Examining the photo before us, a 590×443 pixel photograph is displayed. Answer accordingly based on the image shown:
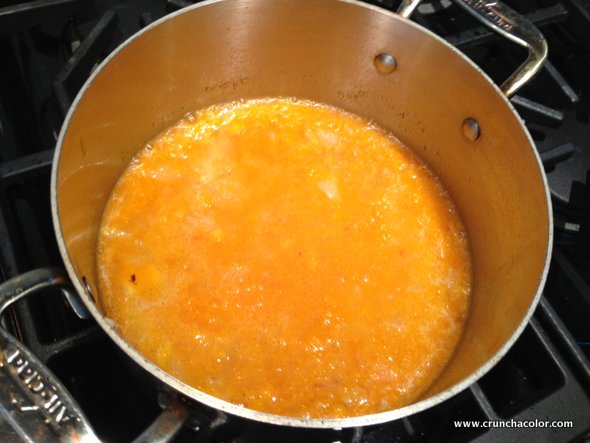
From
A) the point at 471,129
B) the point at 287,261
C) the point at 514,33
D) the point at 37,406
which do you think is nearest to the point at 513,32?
the point at 514,33

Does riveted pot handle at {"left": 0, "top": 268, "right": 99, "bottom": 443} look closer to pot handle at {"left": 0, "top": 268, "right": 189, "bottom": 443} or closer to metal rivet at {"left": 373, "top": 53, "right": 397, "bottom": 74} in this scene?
pot handle at {"left": 0, "top": 268, "right": 189, "bottom": 443}

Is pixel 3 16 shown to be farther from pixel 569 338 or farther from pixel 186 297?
pixel 569 338

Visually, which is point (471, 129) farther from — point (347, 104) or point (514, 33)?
point (347, 104)

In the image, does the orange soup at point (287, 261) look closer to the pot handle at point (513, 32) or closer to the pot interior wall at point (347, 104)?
the pot interior wall at point (347, 104)

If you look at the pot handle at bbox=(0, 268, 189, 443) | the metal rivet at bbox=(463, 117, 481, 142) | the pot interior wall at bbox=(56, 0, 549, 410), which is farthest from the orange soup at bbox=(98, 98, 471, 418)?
the pot handle at bbox=(0, 268, 189, 443)

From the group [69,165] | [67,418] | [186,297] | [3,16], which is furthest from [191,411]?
[3,16]

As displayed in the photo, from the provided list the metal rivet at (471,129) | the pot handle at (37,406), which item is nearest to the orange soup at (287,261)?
the metal rivet at (471,129)
